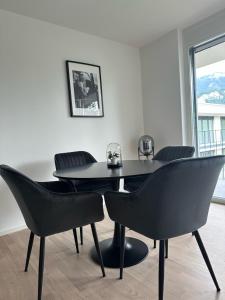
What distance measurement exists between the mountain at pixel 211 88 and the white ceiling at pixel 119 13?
2.50 feet

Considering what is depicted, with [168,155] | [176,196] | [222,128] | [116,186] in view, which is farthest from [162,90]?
[176,196]

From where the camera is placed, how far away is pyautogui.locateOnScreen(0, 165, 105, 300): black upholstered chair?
1.35 meters

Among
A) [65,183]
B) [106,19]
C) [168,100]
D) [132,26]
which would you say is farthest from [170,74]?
[65,183]

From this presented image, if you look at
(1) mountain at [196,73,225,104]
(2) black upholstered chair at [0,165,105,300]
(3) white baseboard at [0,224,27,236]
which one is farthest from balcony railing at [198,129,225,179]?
(3) white baseboard at [0,224,27,236]

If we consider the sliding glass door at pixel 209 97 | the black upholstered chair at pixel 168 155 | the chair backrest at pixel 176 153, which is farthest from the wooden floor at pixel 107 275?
the sliding glass door at pixel 209 97

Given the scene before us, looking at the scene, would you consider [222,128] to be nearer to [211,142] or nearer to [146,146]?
[211,142]

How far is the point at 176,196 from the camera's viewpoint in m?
1.21

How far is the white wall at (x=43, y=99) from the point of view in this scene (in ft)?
8.34

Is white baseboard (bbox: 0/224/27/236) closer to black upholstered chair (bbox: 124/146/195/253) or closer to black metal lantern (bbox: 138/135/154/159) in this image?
black upholstered chair (bbox: 124/146/195/253)

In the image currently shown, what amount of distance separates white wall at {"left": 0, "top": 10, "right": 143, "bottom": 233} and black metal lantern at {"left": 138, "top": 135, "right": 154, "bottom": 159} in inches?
12.7

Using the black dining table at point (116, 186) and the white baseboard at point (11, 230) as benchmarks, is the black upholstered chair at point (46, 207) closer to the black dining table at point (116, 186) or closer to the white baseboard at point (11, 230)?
the black dining table at point (116, 186)

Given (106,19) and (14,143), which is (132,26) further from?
(14,143)

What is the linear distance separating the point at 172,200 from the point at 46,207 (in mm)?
746

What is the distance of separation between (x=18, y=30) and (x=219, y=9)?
7.80ft
